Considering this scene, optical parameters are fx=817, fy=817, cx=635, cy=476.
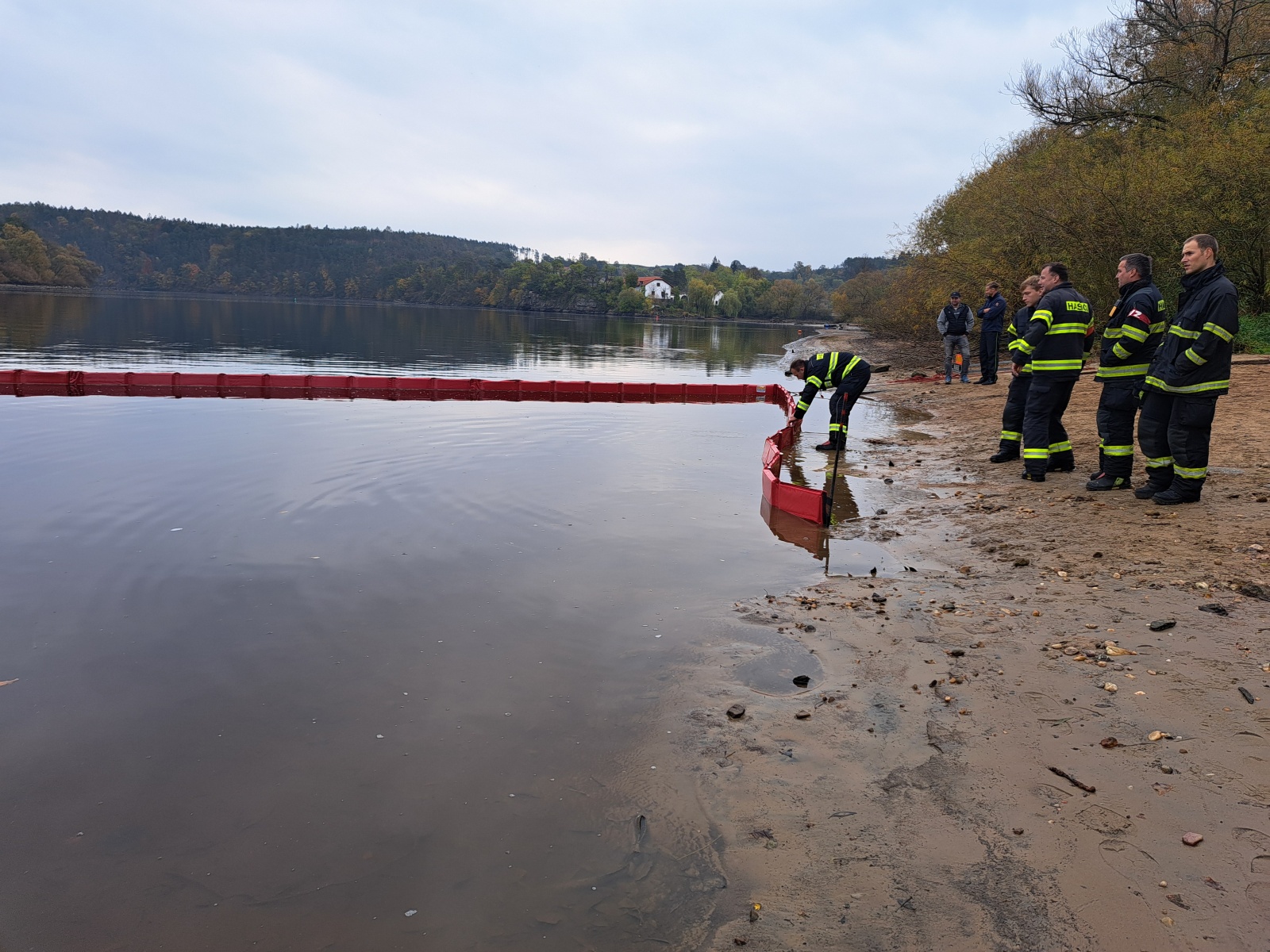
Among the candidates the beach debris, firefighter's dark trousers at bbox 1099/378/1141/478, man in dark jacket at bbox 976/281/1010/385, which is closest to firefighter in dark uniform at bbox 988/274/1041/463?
firefighter's dark trousers at bbox 1099/378/1141/478

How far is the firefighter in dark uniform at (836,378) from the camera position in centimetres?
1034

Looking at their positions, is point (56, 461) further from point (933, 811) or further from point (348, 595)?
point (933, 811)


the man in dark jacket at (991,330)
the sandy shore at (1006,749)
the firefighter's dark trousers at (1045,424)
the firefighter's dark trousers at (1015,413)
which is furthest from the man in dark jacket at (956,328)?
the sandy shore at (1006,749)

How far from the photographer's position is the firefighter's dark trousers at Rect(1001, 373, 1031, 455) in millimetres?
9289

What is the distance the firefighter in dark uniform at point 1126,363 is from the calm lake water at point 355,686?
2.47 metres

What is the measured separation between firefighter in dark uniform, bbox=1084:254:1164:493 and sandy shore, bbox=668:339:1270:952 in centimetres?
104

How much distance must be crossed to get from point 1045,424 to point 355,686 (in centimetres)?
712

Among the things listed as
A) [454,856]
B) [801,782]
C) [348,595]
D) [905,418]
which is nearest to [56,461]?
[348,595]

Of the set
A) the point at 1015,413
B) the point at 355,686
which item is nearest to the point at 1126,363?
the point at 1015,413

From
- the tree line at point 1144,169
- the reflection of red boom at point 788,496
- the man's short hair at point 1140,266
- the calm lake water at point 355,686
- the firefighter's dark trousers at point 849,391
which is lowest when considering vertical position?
the calm lake water at point 355,686

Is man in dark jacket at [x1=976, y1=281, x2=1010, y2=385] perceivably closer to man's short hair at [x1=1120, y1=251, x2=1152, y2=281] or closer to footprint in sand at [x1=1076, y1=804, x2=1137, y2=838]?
man's short hair at [x1=1120, y1=251, x2=1152, y2=281]

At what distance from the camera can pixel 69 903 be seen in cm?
295

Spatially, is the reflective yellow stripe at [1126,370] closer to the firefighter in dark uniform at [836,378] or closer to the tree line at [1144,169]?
the firefighter in dark uniform at [836,378]

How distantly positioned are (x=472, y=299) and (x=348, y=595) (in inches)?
6772
